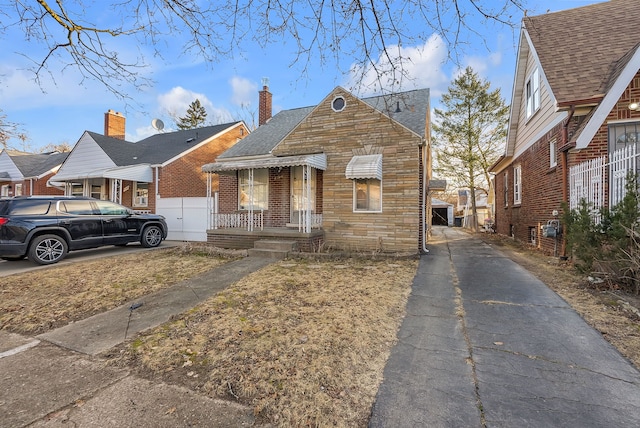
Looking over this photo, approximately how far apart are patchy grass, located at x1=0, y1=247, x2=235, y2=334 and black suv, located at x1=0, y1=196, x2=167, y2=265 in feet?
3.11

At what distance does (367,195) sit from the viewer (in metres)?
10.2

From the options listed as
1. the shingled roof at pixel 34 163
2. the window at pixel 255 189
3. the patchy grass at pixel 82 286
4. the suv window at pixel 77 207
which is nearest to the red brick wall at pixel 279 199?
the window at pixel 255 189

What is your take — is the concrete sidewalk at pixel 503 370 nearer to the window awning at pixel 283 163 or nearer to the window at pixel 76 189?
the window awning at pixel 283 163

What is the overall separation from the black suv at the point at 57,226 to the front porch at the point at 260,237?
2.99 m

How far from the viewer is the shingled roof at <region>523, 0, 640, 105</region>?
24.7 feet

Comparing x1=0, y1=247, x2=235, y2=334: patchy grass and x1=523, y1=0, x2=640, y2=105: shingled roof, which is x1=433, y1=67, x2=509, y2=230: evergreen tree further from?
x1=0, y1=247, x2=235, y2=334: patchy grass

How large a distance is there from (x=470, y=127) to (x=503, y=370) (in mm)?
24619

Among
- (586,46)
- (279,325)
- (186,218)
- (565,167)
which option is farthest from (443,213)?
(279,325)

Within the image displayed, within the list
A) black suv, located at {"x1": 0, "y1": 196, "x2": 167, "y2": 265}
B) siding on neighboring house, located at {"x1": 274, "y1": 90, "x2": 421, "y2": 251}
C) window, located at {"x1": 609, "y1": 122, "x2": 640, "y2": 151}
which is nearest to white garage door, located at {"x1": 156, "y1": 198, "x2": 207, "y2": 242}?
black suv, located at {"x1": 0, "y1": 196, "x2": 167, "y2": 265}

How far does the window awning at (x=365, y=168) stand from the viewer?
918 centimetres

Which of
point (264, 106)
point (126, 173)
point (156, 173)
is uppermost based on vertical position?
point (264, 106)

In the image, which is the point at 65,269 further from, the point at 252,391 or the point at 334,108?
the point at 334,108

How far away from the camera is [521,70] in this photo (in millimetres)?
11977

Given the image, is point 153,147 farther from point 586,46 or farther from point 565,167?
point 586,46
